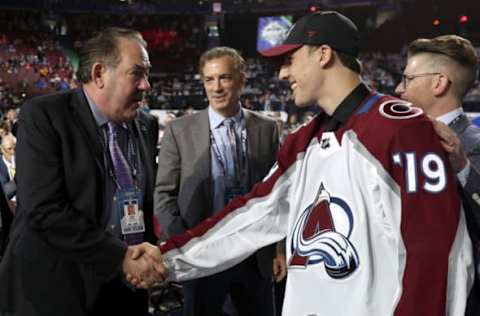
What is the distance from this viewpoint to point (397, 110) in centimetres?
129

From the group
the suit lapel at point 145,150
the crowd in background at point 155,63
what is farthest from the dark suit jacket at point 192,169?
the crowd in background at point 155,63

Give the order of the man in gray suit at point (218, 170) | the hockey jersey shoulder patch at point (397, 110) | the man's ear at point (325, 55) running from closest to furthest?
the hockey jersey shoulder patch at point (397, 110) → the man's ear at point (325, 55) → the man in gray suit at point (218, 170)

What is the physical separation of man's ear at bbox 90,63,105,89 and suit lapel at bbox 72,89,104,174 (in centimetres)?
9

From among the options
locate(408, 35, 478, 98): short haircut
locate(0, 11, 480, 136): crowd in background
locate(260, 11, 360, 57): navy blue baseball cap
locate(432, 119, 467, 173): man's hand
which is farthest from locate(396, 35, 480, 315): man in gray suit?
locate(0, 11, 480, 136): crowd in background

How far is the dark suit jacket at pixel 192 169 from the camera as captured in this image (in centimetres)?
246

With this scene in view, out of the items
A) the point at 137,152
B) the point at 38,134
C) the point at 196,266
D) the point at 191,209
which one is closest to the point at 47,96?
the point at 38,134

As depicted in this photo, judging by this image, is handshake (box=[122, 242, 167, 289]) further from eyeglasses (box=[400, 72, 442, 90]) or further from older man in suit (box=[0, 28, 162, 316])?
eyeglasses (box=[400, 72, 442, 90])

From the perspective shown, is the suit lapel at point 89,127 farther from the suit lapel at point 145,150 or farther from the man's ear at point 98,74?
the suit lapel at point 145,150

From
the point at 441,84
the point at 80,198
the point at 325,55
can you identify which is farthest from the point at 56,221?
the point at 441,84

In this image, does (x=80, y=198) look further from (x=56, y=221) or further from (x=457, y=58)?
(x=457, y=58)

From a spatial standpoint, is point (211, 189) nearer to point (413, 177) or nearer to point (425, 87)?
point (425, 87)

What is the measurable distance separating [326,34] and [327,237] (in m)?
0.56

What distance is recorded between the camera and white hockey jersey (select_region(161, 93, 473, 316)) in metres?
1.14

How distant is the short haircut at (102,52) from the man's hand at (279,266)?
124cm
